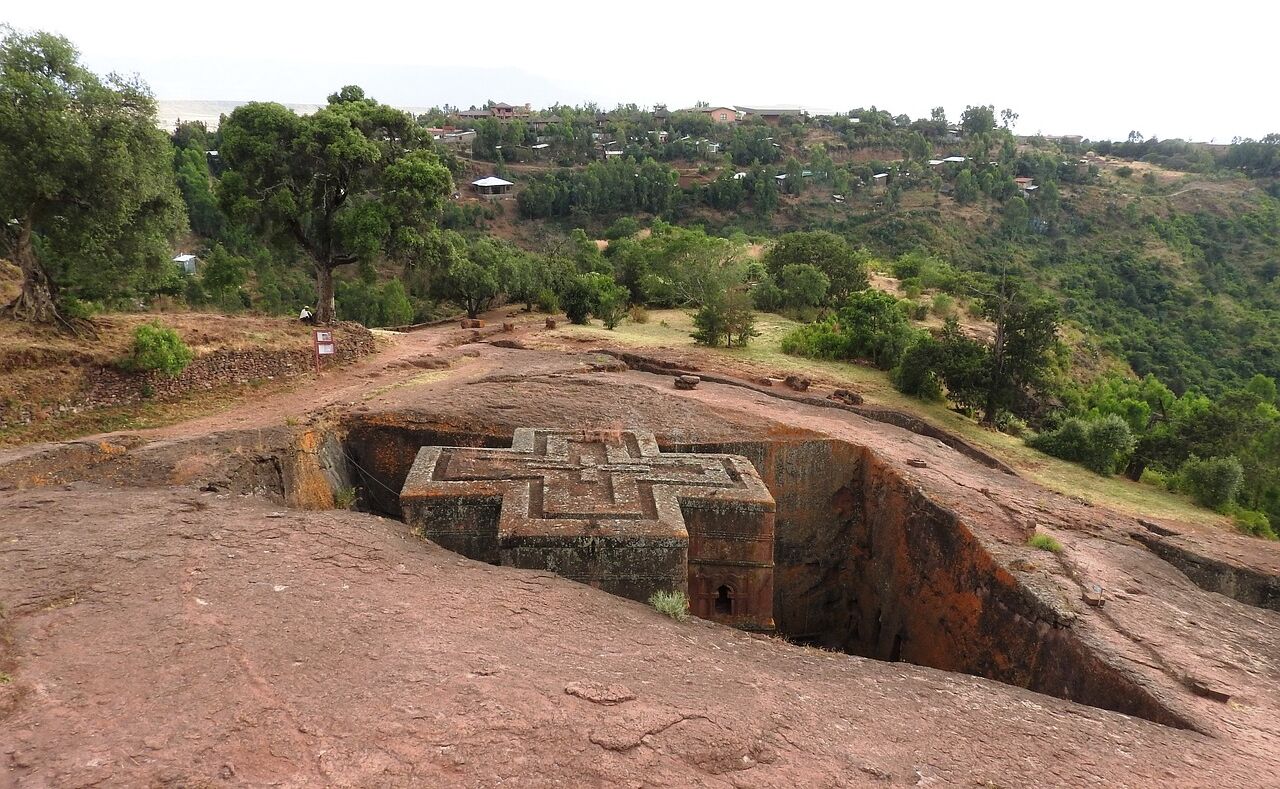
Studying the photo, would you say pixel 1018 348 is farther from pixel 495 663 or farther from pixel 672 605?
pixel 495 663

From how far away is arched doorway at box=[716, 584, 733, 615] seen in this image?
8859mm

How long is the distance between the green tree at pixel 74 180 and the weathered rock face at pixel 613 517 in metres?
8.54

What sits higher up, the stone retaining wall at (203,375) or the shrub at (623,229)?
the shrub at (623,229)

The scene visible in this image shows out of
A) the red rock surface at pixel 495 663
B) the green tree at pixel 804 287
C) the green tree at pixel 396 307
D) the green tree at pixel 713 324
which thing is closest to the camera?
the red rock surface at pixel 495 663

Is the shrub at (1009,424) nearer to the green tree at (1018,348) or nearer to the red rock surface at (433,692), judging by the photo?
the green tree at (1018,348)

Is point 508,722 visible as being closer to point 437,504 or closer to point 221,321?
point 437,504

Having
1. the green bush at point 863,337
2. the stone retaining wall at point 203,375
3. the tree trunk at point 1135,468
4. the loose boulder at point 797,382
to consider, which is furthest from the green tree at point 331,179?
the tree trunk at point 1135,468

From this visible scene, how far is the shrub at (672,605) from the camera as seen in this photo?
6.97m

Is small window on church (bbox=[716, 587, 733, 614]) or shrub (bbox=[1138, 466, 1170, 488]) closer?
small window on church (bbox=[716, 587, 733, 614])

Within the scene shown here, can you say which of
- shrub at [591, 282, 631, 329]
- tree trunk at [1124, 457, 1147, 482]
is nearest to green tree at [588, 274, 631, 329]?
shrub at [591, 282, 631, 329]

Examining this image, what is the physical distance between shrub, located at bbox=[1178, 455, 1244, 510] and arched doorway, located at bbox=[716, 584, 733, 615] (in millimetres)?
10526

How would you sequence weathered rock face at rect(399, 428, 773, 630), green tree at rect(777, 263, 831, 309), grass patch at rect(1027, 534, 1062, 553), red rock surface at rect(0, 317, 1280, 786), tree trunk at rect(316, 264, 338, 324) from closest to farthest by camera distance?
red rock surface at rect(0, 317, 1280, 786)
weathered rock face at rect(399, 428, 773, 630)
grass patch at rect(1027, 534, 1062, 553)
tree trunk at rect(316, 264, 338, 324)
green tree at rect(777, 263, 831, 309)

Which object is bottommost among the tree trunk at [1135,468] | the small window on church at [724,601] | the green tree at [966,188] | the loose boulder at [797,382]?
the small window on church at [724,601]

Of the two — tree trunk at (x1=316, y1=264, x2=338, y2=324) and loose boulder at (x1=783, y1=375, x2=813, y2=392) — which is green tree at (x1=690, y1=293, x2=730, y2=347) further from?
tree trunk at (x1=316, y1=264, x2=338, y2=324)
